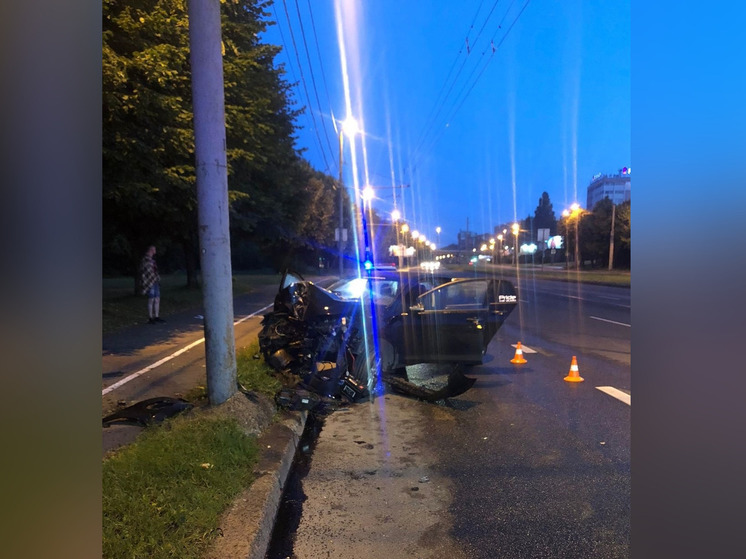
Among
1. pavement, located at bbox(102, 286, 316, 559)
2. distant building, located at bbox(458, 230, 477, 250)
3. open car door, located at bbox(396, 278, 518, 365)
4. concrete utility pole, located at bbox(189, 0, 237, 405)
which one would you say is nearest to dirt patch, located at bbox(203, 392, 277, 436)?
pavement, located at bbox(102, 286, 316, 559)

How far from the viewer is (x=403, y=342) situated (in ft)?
24.1

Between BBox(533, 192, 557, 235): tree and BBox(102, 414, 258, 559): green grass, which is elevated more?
BBox(533, 192, 557, 235): tree

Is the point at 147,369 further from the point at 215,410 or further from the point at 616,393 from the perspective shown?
the point at 616,393

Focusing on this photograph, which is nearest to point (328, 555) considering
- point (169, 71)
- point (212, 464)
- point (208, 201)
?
point (212, 464)

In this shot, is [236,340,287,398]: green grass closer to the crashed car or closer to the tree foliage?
the crashed car

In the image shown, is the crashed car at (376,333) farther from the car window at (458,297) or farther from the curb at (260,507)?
the curb at (260,507)

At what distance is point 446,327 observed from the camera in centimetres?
724

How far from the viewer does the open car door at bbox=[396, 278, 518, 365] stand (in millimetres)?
7246

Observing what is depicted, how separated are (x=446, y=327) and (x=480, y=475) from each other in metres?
3.12

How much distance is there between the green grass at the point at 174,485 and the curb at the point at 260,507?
0.07 meters

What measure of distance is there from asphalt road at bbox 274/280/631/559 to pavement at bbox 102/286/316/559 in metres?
0.30

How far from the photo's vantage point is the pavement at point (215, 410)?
3.14 m

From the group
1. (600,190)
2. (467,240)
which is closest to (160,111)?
(600,190)

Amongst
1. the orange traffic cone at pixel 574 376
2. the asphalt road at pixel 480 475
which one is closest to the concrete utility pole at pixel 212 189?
the asphalt road at pixel 480 475
